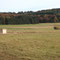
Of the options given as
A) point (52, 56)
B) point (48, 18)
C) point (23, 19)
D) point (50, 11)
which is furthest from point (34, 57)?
point (50, 11)

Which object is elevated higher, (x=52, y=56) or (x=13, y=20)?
(x=52, y=56)

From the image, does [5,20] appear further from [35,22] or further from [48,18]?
[48,18]

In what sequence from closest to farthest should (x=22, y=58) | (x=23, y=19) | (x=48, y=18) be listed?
(x=22, y=58)
(x=23, y=19)
(x=48, y=18)

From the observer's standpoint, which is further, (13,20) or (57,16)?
(57,16)

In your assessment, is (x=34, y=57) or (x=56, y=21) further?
(x=56, y=21)

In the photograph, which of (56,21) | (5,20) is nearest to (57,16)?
(56,21)

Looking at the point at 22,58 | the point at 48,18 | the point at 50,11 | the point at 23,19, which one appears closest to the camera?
the point at 22,58

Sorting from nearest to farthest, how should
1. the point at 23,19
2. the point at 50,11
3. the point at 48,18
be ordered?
1. the point at 23,19
2. the point at 48,18
3. the point at 50,11

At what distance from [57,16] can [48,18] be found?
12.4 feet

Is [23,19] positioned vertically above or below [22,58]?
below

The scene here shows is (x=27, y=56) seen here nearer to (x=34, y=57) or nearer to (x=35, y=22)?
(x=34, y=57)

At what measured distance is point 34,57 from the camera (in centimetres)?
979

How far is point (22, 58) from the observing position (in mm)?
9641

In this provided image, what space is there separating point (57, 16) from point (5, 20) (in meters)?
19.9
